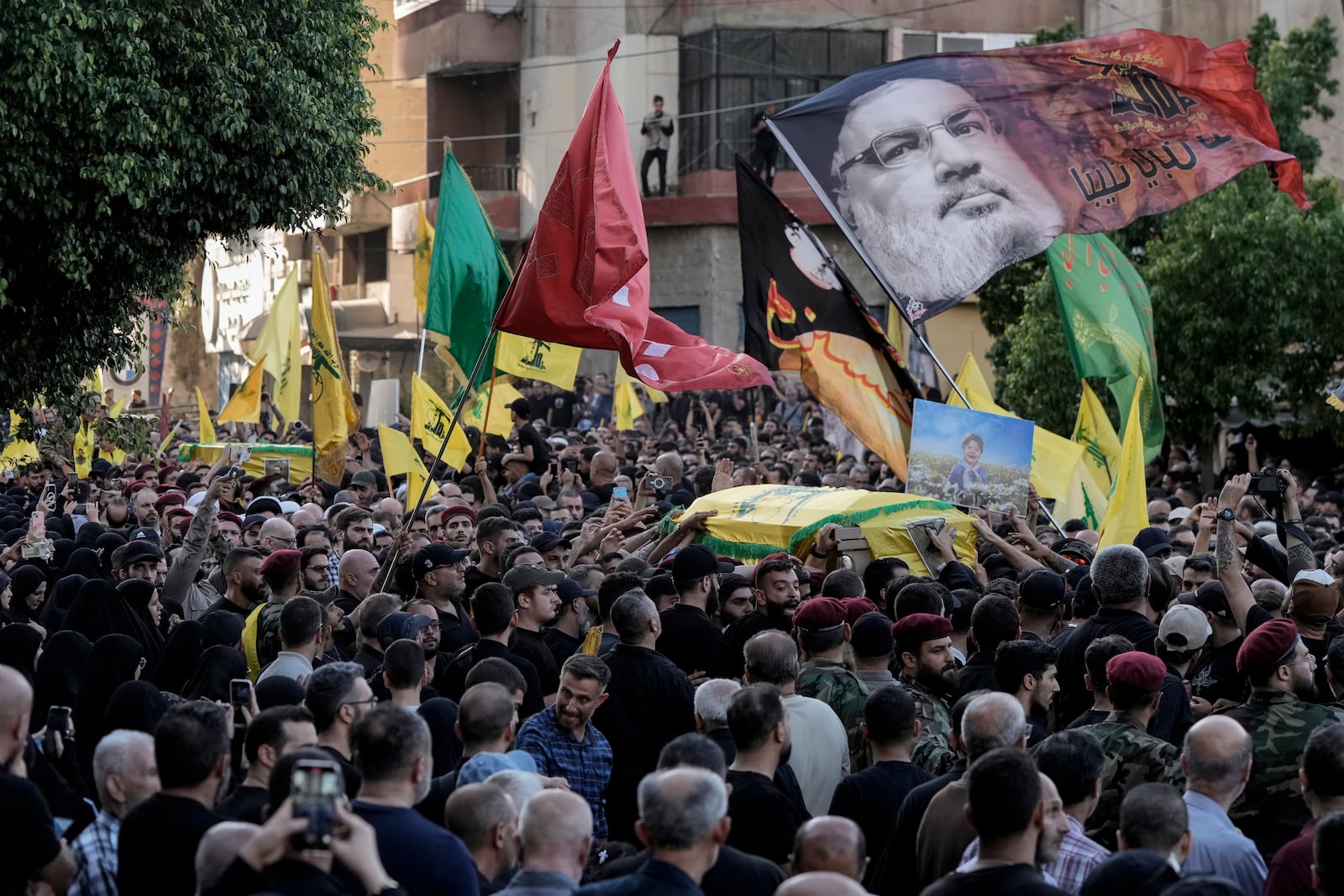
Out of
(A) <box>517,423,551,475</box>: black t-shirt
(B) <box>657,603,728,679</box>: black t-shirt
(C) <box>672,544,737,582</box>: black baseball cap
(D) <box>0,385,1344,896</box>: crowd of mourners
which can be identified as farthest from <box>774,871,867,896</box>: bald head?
(A) <box>517,423,551,475</box>: black t-shirt

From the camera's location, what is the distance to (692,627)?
8273 millimetres

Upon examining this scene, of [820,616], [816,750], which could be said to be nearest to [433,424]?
[820,616]

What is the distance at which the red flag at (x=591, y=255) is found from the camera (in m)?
10.2

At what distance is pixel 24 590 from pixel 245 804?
6.11 meters

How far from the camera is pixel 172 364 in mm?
49125

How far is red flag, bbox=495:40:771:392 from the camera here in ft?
33.4

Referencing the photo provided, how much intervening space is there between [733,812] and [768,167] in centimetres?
2773

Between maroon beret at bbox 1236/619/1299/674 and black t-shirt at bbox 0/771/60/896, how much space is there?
4.25 metres

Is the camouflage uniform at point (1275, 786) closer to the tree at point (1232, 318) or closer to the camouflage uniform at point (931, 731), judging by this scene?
the camouflage uniform at point (931, 731)

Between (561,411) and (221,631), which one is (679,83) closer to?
(561,411)

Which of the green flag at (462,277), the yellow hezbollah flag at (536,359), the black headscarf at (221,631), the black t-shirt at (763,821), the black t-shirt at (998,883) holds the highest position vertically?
the green flag at (462,277)

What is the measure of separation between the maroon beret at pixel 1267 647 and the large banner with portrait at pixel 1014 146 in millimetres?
5193

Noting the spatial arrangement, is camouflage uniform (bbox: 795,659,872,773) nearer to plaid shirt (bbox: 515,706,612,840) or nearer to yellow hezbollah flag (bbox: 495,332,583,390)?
plaid shirt (bbox: 515,706,612,840)

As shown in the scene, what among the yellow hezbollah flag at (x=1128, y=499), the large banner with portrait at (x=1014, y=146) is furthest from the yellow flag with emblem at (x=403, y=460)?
the yellow hezbollah flag at (x=1128, y=499)
